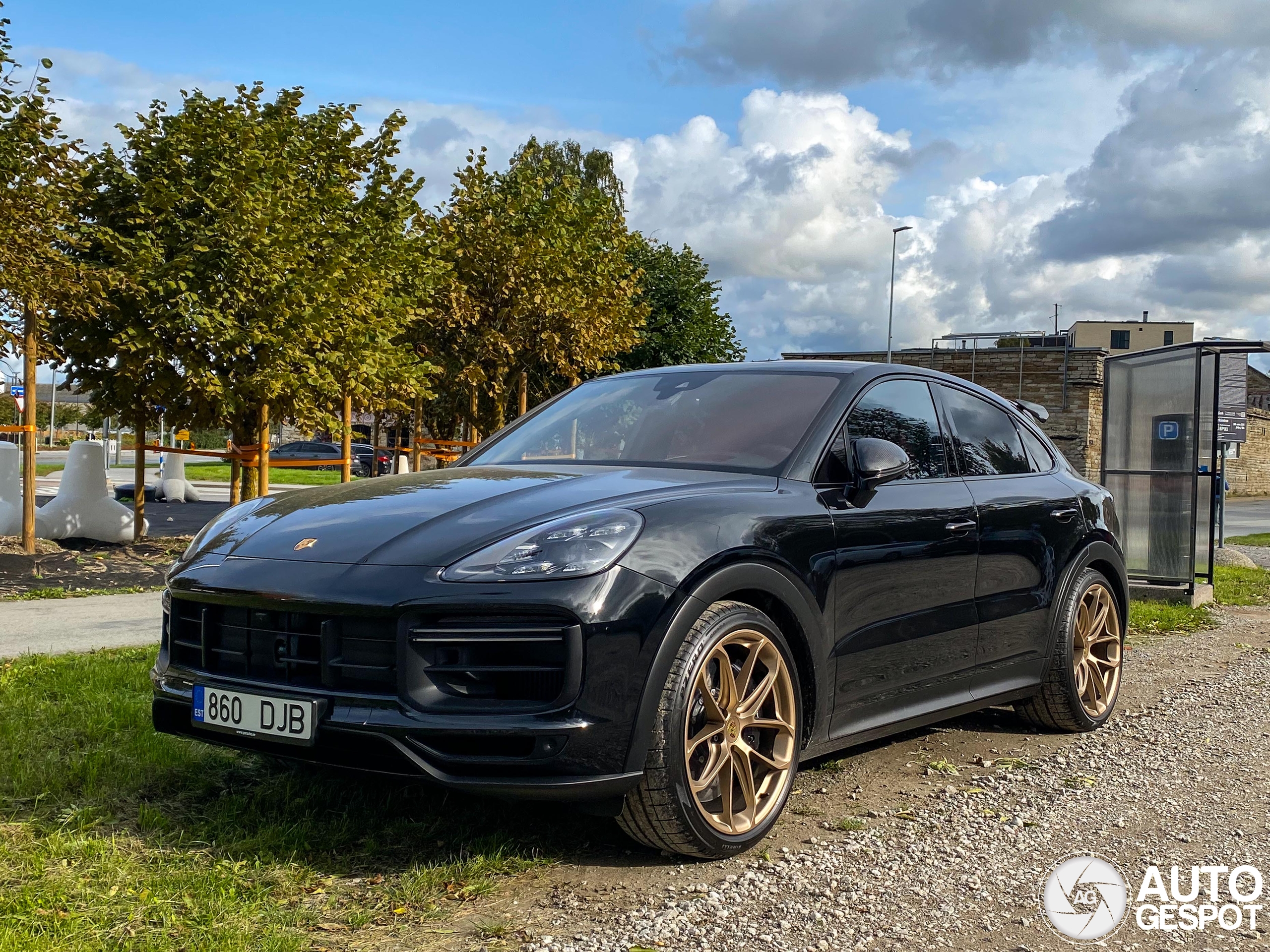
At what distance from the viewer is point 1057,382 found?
119 feet

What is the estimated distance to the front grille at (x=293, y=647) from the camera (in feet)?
11.2

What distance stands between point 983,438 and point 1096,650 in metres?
1.30

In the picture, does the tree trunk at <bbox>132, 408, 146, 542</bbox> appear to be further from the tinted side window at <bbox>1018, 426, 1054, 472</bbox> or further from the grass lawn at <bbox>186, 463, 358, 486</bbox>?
the grass lawn at <bbox>186, 463, 358, 486</bbox>

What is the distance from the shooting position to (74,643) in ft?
24.1

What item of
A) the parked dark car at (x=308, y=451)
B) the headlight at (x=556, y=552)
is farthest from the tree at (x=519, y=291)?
the parked dark car at (x=308, y=451)

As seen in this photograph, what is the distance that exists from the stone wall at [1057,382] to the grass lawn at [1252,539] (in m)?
9.09

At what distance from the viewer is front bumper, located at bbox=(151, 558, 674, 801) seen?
3.33 m

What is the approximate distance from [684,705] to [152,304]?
10.1 meters

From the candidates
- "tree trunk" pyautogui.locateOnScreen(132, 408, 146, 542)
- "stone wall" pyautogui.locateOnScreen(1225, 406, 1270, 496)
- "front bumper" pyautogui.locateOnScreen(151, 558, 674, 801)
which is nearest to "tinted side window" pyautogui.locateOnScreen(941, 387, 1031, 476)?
"front bumper" pyautogui.locateOnScreen(151, 558, 674, 801)

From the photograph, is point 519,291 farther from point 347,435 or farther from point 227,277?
point 227,277

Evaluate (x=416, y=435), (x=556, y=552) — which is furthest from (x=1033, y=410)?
(x=416, y=435)

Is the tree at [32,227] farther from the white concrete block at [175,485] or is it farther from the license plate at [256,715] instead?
the white concrete block at [175,485]

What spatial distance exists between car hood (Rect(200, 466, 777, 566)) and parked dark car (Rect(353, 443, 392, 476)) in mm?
26030

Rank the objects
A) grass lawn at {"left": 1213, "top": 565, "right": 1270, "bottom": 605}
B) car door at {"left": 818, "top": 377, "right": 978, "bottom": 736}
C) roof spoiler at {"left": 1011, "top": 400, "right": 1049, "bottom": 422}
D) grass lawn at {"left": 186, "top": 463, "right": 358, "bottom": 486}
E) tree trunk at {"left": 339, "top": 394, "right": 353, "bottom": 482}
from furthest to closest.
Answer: grass lawn at {"left": 186, "top": 463, "right": 358, "bottom": 486} → tree trunk at {"left": 339, "top": 394, "right": 353, "bottom": 482} → grass lawn at {"left": 1213, "top": 565, "right": 1270, "bottom": 605} → roof spoiler at {"left": 1011, "top": 400, "right": 1049, "bottom": 422} → car door at {"left": 818, "top": 377, "right": 978, "bottom": 736}
